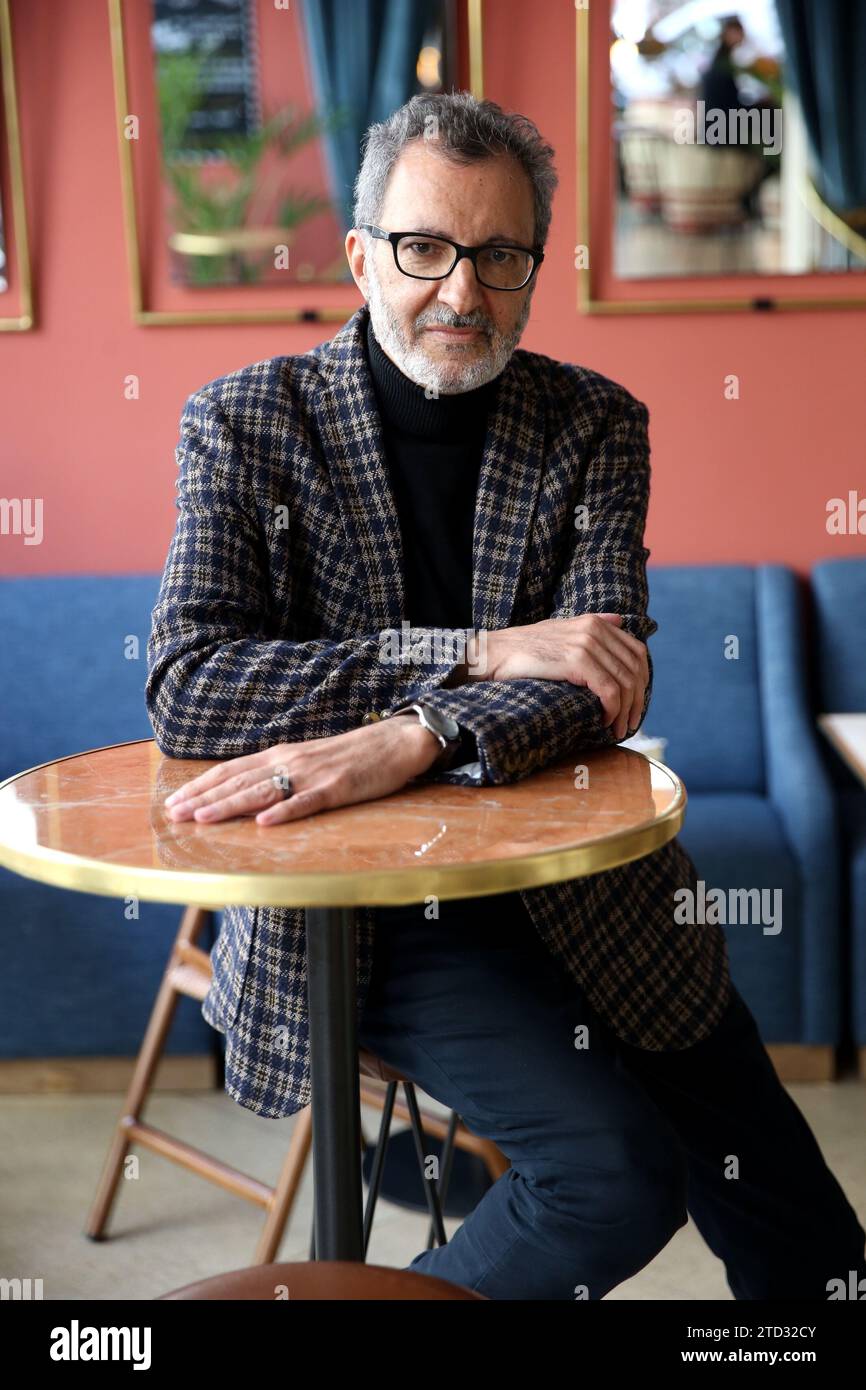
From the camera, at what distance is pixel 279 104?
3.52m

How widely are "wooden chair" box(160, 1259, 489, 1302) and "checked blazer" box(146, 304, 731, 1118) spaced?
460 millimetres

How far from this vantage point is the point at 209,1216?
104 inches

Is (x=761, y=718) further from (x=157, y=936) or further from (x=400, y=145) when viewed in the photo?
(x=400, y=145)

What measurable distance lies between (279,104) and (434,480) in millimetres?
2082

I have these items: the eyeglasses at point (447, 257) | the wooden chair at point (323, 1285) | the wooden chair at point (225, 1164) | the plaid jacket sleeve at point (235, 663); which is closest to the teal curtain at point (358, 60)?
the eyeglasses at point (447, 257)

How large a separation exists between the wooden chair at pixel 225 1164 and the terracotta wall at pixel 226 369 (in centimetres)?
145

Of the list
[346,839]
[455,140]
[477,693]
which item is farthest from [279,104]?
[346,839]

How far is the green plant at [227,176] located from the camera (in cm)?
352

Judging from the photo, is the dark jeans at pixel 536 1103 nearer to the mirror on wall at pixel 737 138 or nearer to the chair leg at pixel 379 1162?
the chair leg at pixel 379 1162

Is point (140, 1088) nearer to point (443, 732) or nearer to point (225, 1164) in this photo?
point (225, 1164)

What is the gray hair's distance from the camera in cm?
175

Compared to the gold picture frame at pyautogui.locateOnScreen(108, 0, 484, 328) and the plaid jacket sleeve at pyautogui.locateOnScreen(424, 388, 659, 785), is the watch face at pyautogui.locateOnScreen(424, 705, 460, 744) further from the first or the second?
the gold picture frame at pyautogui.locateOnScreen(108, 0, 484, 328)
